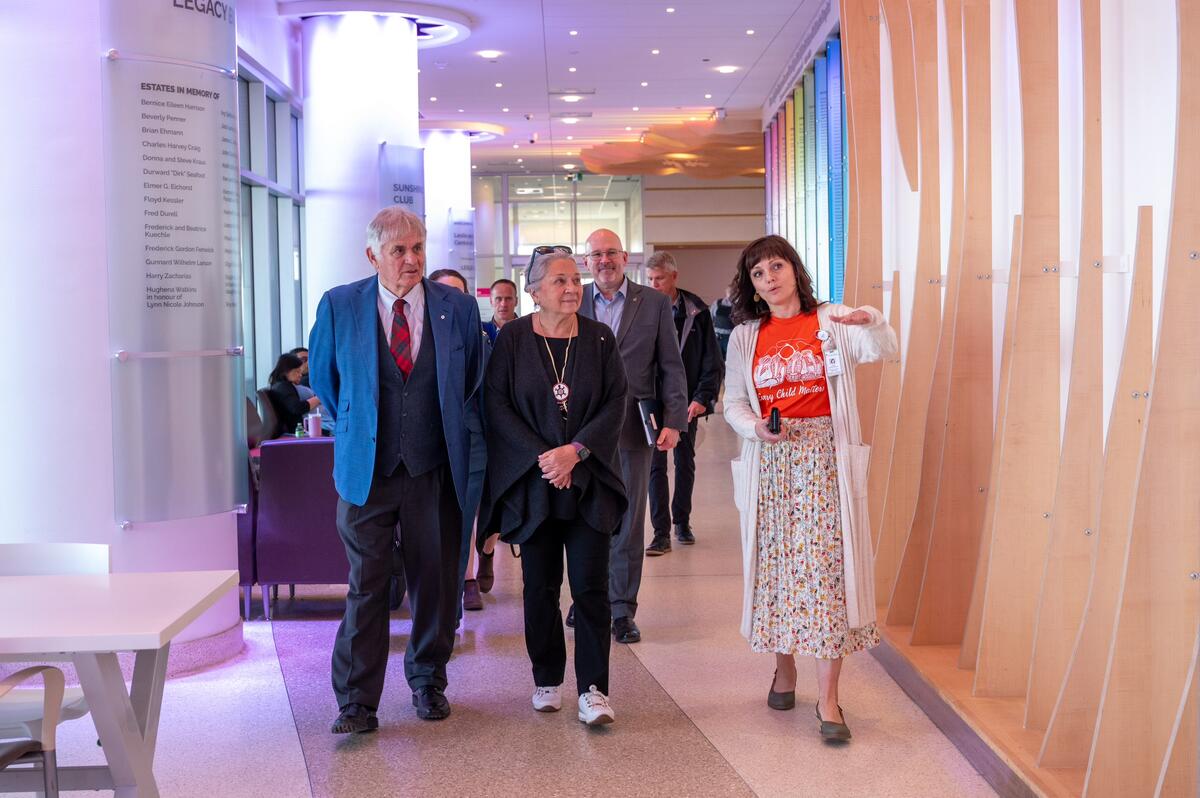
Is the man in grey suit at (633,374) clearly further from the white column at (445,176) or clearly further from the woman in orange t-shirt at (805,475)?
the white column at (445,176)

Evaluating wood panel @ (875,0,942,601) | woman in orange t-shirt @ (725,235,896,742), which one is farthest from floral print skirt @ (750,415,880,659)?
wood panel @ (875,0,942,601)

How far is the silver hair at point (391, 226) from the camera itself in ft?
14.9

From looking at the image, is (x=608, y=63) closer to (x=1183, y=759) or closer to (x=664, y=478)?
(x=664, y=478)

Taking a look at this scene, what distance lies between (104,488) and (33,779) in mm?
2379

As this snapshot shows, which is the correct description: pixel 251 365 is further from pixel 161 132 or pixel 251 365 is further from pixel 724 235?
pixel 724 235

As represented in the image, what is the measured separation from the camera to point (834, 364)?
14.3 feet

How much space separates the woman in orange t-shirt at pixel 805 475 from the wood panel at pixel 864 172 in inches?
76.9

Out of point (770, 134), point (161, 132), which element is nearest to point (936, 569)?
point (161, 132)

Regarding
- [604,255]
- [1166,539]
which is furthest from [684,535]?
[1166,539]

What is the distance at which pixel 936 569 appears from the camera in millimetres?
5137

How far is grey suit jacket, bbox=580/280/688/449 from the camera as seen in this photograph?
5852mm

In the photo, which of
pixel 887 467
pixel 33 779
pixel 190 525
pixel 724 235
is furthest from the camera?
pixel 724 235

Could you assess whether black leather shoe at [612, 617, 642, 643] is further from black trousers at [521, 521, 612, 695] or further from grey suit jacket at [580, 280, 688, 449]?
black trousers at [521, 521, 612, 695]

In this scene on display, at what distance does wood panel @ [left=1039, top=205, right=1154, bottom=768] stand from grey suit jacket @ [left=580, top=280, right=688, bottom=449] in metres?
2.55
